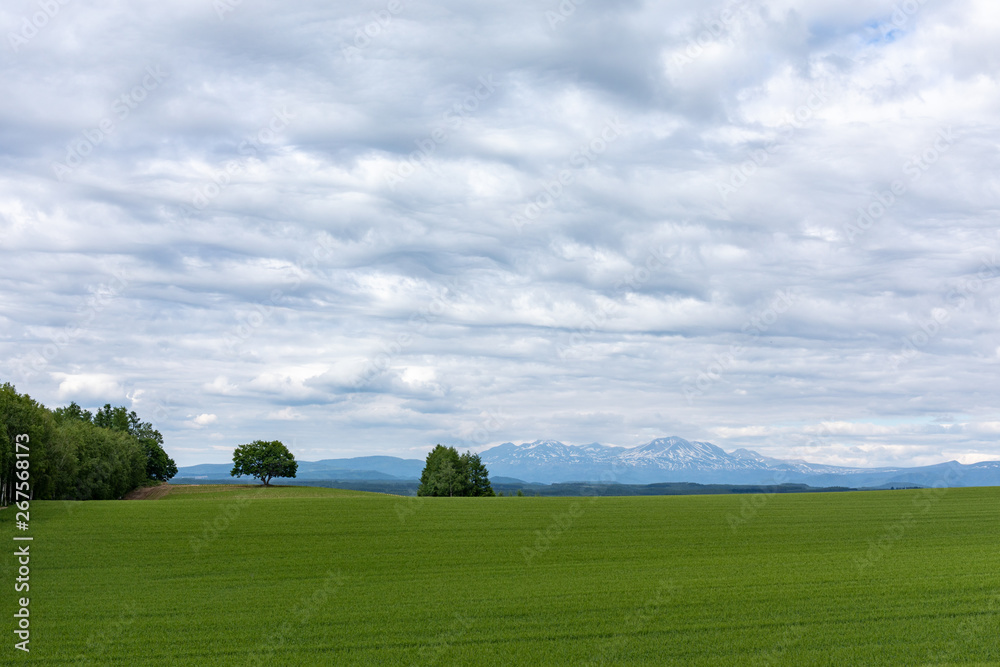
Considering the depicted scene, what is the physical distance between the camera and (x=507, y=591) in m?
25.5

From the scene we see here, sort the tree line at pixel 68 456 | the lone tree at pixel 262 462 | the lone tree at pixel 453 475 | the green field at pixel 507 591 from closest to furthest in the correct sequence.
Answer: the green field at pixel 507 591
the tree line at pixel 68 456
the lone tree at pixel 453 475
the lone tree at pixel 262 462

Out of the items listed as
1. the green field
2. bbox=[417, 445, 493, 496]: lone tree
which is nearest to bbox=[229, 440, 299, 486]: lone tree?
bbox=[417, 445, 493, 496]: lone tree

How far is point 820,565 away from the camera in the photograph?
30.5m

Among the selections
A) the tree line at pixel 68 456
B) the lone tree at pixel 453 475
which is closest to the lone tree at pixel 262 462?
the tree line at pixel 68 456

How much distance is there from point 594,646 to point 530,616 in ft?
11.5

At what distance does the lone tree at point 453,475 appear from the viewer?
11630 centimetres

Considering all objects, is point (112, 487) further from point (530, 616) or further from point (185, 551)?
point (530, 616)

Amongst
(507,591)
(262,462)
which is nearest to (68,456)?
(262,462)

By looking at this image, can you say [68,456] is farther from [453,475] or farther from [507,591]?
[507,591]

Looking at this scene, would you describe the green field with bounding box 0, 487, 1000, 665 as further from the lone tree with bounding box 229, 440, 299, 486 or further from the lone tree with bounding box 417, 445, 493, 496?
the lone tree with bounding box 229, 440, 299, 486

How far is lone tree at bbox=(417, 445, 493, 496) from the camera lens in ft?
382

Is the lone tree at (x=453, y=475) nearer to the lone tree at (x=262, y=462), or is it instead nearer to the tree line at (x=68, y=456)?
the lone tree at (x=262, y=462)

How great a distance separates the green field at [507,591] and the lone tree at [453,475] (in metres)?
66.7

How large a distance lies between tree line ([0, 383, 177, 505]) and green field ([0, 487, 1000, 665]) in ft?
59.4
